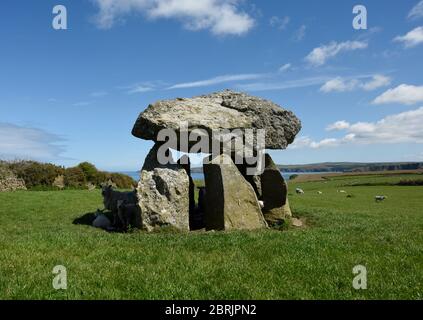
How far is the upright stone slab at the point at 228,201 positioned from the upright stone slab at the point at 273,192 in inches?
87.5

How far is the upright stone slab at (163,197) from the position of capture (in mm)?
18391

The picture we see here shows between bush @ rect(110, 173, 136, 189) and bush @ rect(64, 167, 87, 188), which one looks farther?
bush @ rect(110, 173, 136, 189)

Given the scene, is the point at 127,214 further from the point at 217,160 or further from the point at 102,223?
the point at 217,160

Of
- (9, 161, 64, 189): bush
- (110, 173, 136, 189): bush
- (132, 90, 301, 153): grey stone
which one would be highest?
(132, 90, 301, 153): grey stone

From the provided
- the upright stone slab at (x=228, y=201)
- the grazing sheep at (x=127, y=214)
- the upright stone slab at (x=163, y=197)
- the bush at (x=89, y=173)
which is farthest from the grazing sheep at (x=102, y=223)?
the bush at (x=89, y=173)

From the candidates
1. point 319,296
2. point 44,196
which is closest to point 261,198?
point 319,296

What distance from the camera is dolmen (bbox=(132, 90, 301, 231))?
18.8 meters

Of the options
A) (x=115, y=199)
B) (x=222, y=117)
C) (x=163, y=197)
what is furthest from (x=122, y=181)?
(x=163, y=197)

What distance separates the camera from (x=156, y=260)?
1247 centimetres

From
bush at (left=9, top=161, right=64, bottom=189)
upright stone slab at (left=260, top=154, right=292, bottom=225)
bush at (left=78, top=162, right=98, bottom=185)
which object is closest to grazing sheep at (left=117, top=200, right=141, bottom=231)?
upright stone slab at (left=260, top=154, right=292, bottom=225)

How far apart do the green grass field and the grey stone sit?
4842 millimetres

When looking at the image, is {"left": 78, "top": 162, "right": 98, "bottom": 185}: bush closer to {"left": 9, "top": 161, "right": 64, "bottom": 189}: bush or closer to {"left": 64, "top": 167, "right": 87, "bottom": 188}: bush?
{"left": 64, "top": 167, "right": 87, "bottom": 188}: bush

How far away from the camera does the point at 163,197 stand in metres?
18.8

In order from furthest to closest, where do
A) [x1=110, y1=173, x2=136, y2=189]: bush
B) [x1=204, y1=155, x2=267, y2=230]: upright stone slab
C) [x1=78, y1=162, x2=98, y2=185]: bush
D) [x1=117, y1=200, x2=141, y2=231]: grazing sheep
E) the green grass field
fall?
[x1=110, y1=173, x2=136, y2=189]: bush
[x1=78, y1=162, x2=98, y2=185]: bush
[x1=117, y1=200, x2=141, y2=231]: grazing sheep
[x1=204, y1=155, x2=267, y2=230]: upright stone slab
the green grass field
